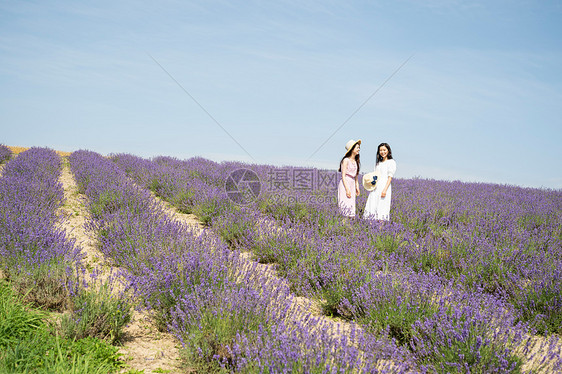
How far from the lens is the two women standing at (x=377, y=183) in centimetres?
535

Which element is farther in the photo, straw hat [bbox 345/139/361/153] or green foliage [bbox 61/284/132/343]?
straw hat [bbox 345/139/361/153]

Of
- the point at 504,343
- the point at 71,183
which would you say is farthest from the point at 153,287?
the point at 71,183

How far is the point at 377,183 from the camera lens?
5473 millimetres

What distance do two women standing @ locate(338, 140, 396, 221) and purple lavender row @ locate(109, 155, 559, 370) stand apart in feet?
3.38

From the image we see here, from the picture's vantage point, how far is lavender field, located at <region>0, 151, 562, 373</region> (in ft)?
6.40

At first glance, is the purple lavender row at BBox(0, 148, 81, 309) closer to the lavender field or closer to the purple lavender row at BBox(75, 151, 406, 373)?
the lavender field

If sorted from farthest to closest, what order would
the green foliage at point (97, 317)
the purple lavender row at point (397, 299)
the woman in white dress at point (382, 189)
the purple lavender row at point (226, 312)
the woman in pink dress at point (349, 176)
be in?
the woman in pink dress at point (349, 176), the woman in white dress at point (382, 189), the green foliage at point (97, 317), the purple lavender row at point (397, 299), the purple lavender row at point (226, 312)

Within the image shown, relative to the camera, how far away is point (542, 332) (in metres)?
2.83

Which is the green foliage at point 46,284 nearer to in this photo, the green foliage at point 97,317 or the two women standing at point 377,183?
the green foliage at point 97,317

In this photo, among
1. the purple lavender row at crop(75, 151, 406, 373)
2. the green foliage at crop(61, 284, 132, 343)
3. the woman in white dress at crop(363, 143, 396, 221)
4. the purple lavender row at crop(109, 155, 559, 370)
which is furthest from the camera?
the woman in white dress at crop(363, 143, 396, 221)

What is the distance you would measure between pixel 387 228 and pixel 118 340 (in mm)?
3381

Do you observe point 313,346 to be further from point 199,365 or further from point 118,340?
point 118,340

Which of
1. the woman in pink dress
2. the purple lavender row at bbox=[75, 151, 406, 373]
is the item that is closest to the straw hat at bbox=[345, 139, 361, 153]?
the woman in pink dress

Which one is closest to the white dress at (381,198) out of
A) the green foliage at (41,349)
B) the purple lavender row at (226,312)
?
the purple lavender row at (226,312)
